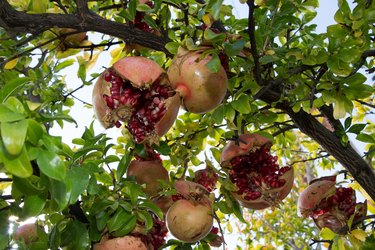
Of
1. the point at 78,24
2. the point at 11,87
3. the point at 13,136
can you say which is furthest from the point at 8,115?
the point at 78,24

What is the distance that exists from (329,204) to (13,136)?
1802 mm

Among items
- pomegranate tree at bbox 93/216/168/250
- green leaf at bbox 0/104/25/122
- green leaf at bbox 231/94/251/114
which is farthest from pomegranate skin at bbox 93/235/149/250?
green leaf at bbox 0/104/25/122

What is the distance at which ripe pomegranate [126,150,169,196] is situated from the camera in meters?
1.80

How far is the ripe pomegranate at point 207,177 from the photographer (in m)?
2.06

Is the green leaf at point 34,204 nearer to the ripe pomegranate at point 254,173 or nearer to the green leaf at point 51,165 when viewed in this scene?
the green leaf at point 51,165

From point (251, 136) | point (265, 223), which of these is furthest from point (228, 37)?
point (265, 223)

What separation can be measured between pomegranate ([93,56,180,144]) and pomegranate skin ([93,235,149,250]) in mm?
329

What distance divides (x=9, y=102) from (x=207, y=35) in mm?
650

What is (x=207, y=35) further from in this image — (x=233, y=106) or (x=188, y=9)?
(x=188, y=9)

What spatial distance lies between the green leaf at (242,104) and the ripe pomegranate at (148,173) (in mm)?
400

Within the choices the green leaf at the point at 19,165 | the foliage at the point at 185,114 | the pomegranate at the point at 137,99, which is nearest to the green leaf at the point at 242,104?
the foliage at the point at 185,114

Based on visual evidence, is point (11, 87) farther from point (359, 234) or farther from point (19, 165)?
point (359, 234)

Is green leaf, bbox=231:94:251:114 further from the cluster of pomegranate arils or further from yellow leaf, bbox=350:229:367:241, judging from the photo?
yellow leaf, bbox=350:229:367:241

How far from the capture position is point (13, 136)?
0.68 m
